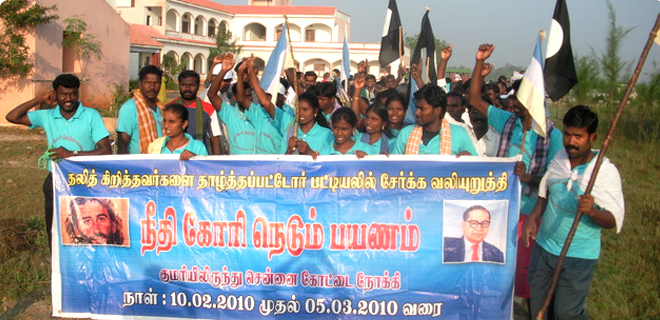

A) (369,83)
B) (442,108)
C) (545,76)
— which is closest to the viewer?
(545,76)

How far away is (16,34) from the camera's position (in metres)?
16.7

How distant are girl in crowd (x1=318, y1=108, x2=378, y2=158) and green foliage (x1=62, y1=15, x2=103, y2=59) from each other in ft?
51.9

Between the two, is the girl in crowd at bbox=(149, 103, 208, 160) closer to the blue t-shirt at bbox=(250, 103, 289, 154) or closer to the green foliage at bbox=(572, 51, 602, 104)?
the blue t-shirt at bbox=(250, 103, 289, 154)

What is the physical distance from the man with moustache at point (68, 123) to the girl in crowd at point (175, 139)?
17.5 inches

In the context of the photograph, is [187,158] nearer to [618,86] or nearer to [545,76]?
[545,76]

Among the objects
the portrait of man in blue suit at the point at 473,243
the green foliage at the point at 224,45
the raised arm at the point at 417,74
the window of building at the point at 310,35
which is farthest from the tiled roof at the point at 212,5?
the portrait of man in blue suit at the point at 473,243

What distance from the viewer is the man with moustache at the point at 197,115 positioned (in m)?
5.48

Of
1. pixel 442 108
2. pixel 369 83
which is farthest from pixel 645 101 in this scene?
pixel 442 108

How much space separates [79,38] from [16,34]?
240 centimetres

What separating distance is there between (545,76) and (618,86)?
41.4ft

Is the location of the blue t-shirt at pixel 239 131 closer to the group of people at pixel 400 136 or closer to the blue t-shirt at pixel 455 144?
the group of people at pixel 400 136

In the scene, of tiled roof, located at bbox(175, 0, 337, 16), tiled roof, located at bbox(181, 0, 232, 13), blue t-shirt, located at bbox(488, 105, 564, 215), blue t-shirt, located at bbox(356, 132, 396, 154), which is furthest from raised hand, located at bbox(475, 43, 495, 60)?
tiled roof, located at bbox(175, 0, 337, 16)

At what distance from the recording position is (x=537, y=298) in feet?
12.6

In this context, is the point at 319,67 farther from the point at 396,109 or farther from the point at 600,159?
the point at 600,159
